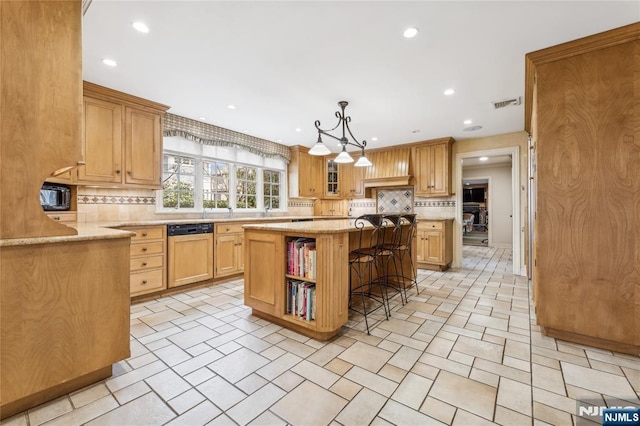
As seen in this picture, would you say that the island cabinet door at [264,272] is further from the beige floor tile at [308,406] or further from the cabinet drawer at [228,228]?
the cabinet drawer at [228,228]

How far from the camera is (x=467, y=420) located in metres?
1.37

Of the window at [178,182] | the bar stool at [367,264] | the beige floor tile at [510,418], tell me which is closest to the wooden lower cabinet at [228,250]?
the window at [178,182]

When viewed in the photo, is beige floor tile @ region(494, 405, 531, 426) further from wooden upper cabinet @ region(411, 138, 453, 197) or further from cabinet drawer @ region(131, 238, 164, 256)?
wooden upper cabinet @ region(411, 138, 453, 197)

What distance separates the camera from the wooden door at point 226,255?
3.91 meters

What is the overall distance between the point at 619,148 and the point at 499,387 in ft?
6.36

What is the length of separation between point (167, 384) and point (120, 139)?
2876mm

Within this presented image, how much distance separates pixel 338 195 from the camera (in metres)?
6.36

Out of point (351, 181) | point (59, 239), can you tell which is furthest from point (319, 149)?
point (351, 181)

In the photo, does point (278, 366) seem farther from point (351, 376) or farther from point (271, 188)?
point (271, 188)

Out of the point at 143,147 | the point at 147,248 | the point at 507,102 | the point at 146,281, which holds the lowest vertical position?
the point at 146,281

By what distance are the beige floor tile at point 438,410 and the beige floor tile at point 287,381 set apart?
71 centimetres

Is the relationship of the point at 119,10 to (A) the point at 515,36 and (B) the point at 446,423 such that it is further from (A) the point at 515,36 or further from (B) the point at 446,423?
(B) the point at 446,423

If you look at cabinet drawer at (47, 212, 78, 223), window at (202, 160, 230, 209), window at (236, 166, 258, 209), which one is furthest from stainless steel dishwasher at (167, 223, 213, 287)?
window at (236, 166, 258, 209)

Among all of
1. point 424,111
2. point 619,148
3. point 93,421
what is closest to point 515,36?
point 619,148
